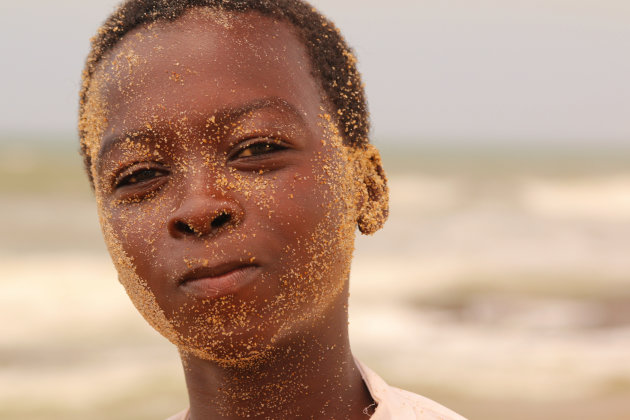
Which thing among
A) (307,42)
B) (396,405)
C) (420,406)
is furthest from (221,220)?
(420,406)

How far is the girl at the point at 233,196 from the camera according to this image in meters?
1.68

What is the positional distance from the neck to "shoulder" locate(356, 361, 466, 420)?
0.19ft

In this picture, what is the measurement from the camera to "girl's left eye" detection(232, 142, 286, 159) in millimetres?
1750

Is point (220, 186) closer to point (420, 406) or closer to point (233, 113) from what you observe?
point (233, 113)

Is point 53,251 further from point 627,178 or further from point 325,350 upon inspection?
point 627,178

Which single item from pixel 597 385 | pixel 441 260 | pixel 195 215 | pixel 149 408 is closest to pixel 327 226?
pixel 195 215

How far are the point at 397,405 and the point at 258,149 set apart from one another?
841mm

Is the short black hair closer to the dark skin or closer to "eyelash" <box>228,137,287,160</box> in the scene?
the dark skin

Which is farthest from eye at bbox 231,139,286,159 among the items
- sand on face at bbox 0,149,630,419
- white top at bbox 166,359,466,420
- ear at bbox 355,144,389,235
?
sand on face at bbox 0,149,630,419

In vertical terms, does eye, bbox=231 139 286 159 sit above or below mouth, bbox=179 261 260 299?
above

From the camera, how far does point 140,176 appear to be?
1829mm

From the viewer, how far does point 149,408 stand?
5090mm

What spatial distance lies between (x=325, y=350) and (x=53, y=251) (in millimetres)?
9602

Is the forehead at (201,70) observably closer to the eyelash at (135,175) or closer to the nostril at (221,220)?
the eyelash at (135,175)
